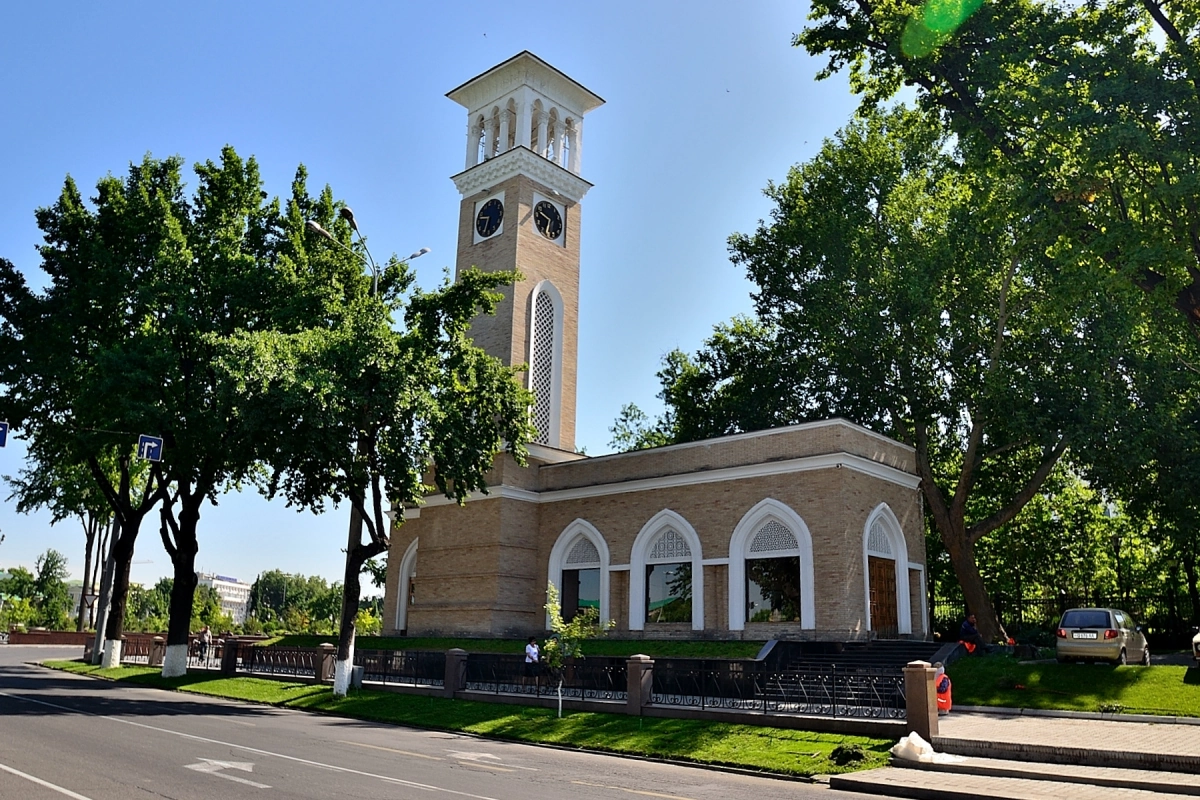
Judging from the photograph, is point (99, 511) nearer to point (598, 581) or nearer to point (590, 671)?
point (598, 581)

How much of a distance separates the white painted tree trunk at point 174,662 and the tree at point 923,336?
21.6 meters

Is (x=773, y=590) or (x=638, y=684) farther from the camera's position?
(x=773, y=590)

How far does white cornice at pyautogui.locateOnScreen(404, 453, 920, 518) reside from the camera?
25266 millimetres

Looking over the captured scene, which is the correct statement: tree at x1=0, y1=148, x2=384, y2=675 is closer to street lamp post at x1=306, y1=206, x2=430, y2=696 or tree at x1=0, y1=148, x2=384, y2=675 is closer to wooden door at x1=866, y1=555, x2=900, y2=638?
street lamp post at x1=306, y1=206, x2=430, y2=696

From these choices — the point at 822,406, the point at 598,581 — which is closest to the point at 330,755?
the point at 598,581

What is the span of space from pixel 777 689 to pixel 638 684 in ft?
9.46

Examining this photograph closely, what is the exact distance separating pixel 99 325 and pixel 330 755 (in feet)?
66.9

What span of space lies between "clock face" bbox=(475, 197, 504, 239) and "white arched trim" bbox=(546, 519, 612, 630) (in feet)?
41.3

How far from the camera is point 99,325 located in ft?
92.4

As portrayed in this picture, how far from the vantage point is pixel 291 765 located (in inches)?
484

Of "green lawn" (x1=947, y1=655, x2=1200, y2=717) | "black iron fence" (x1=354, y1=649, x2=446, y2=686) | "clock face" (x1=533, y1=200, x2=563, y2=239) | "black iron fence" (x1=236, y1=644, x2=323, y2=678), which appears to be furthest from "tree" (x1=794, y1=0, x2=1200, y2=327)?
"black iron fence" (x1=236, y1=644, x2=323, y2=678)

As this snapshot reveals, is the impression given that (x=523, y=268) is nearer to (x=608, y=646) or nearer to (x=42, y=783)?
(x=608, y=646)

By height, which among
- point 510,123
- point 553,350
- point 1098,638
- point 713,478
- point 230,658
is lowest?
point 230,658

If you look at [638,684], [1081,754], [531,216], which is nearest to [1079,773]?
[1081,754]
